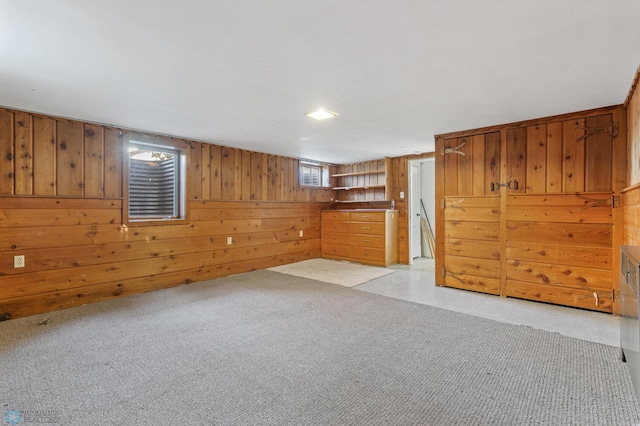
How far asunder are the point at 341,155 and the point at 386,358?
4009 mm

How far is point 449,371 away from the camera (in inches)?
78.0

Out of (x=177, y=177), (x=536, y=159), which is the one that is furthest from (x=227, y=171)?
(x=536, y=159)

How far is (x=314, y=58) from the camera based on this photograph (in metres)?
1.97

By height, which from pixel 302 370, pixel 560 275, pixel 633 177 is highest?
pixel 633 177

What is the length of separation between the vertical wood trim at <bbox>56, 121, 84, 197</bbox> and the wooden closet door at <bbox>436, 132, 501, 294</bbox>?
14.0 ft

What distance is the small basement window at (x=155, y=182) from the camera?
12.9 ft

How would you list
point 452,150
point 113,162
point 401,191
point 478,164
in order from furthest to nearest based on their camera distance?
point 401,191 < point 452,150 < point 478,164 < point 113,162

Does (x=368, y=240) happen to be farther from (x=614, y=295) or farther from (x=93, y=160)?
(x=93, y=160)

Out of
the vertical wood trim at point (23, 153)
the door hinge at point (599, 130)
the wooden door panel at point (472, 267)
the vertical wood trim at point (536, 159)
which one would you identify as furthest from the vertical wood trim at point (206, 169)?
the door hinge at point (599, 130)

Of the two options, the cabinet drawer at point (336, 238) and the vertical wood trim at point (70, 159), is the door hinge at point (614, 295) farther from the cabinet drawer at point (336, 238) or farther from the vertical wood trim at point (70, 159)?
the vertical wood trim at point (70, 159)

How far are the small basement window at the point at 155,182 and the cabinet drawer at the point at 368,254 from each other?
3.10m

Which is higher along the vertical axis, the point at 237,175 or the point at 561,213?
the point at 237,175

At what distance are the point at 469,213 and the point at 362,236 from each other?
2.23m

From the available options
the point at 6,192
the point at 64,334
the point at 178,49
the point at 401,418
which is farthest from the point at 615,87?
the point at 6,192
